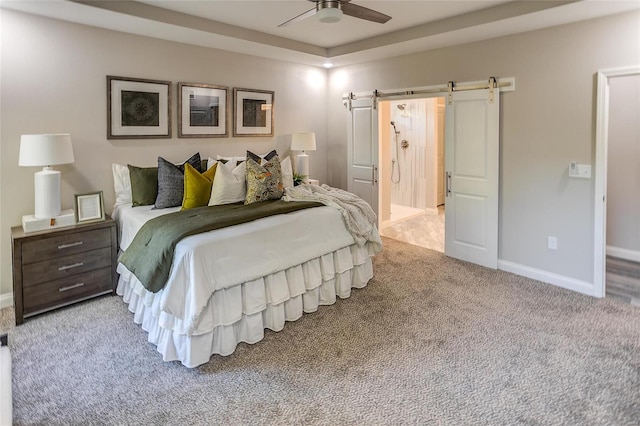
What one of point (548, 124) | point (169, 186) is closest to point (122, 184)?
point (169, 186)

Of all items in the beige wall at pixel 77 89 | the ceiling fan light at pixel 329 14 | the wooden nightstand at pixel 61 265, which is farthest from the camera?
the beige wall at pixel 77 89

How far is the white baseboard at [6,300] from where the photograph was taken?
347 cm

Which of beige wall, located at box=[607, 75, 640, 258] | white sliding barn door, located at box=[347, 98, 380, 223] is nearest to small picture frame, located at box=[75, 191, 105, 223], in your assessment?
white sliding barn door, located at box=[347, 98, 380, 223]

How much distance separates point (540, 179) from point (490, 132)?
72 cm

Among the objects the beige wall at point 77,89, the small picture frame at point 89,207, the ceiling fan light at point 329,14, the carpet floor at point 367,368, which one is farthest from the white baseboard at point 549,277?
the small picture frame at point 89,207

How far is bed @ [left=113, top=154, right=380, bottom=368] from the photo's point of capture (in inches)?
102

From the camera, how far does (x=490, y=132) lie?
4.24 meters

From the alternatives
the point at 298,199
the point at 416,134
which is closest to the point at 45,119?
the point at 298,199

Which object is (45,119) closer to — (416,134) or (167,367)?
(167,367)

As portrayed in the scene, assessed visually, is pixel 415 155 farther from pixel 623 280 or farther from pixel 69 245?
pixel 69 245

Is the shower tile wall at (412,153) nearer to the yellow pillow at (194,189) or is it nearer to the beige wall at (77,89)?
the beige wall at (77,89)

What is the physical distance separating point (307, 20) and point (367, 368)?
3.39 metres

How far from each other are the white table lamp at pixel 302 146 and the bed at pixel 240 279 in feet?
6.06

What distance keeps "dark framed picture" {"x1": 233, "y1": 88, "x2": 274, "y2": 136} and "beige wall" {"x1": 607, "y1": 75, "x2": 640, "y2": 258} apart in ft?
13.8
